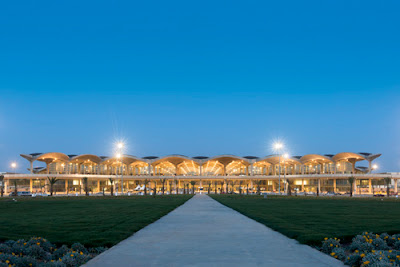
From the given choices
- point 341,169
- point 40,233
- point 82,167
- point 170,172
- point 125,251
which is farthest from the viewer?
point 170,172

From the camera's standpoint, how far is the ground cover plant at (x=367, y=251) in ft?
27.5

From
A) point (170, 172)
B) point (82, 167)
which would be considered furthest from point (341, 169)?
point (82, 167)

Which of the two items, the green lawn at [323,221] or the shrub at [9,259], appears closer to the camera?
the shrub at [9,259]

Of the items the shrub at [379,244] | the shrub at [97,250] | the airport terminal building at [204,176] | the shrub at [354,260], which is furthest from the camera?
the airport terminal building at [204,176]

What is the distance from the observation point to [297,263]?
9.06 metres

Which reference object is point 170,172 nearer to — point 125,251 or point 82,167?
point 82,167

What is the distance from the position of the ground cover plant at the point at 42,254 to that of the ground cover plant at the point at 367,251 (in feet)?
21.7

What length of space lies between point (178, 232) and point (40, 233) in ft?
17.9

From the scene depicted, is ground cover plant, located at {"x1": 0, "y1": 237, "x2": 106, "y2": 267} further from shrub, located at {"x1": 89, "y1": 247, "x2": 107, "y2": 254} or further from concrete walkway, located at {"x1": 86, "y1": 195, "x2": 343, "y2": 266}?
concrete walkway, located at {"x1": 86, "y1": 195, "x2": 343, "y2": 266}

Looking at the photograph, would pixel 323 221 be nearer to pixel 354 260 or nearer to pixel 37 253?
pixel 354 260

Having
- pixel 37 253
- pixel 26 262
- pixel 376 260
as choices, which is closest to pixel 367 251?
pixel 376 260

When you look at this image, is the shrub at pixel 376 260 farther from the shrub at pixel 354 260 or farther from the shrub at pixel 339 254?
the shrub at pixel 339 254

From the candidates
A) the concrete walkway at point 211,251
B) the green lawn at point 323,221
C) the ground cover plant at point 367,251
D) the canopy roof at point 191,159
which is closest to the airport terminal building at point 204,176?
the canopy roof at point 191,159

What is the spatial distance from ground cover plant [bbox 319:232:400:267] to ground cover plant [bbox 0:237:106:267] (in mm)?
6601
